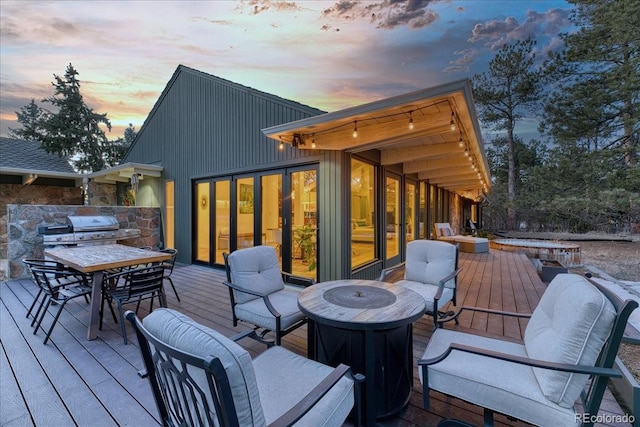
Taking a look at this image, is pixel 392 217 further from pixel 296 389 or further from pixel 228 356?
pixel 228 356

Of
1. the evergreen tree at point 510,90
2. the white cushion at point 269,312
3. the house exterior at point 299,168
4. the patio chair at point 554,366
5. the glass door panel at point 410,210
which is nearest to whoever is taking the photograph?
the patio chair at point 554,366

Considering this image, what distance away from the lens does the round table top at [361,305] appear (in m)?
1.74

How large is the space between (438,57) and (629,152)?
7040mm

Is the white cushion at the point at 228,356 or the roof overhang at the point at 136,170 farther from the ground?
the roof overhang at the point at 136,170

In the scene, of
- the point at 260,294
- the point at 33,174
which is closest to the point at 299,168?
the point at 260,294

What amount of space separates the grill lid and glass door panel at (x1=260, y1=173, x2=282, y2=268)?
345cm

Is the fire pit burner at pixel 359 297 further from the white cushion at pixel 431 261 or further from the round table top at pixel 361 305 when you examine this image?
the white cushion at pixel 431 261

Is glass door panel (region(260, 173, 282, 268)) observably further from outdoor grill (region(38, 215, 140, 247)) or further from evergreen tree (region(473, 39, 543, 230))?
evergreen tree (region(473, 39, 543, 230))

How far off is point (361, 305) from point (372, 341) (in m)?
0.33

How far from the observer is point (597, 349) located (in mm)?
1314

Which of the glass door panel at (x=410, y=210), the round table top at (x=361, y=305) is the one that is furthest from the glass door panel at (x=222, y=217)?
the round table top at (x=361, y=305)

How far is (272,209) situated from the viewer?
219 inches

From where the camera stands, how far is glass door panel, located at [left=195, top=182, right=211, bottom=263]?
6.82 metres

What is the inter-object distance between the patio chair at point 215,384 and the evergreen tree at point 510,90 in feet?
54.8
